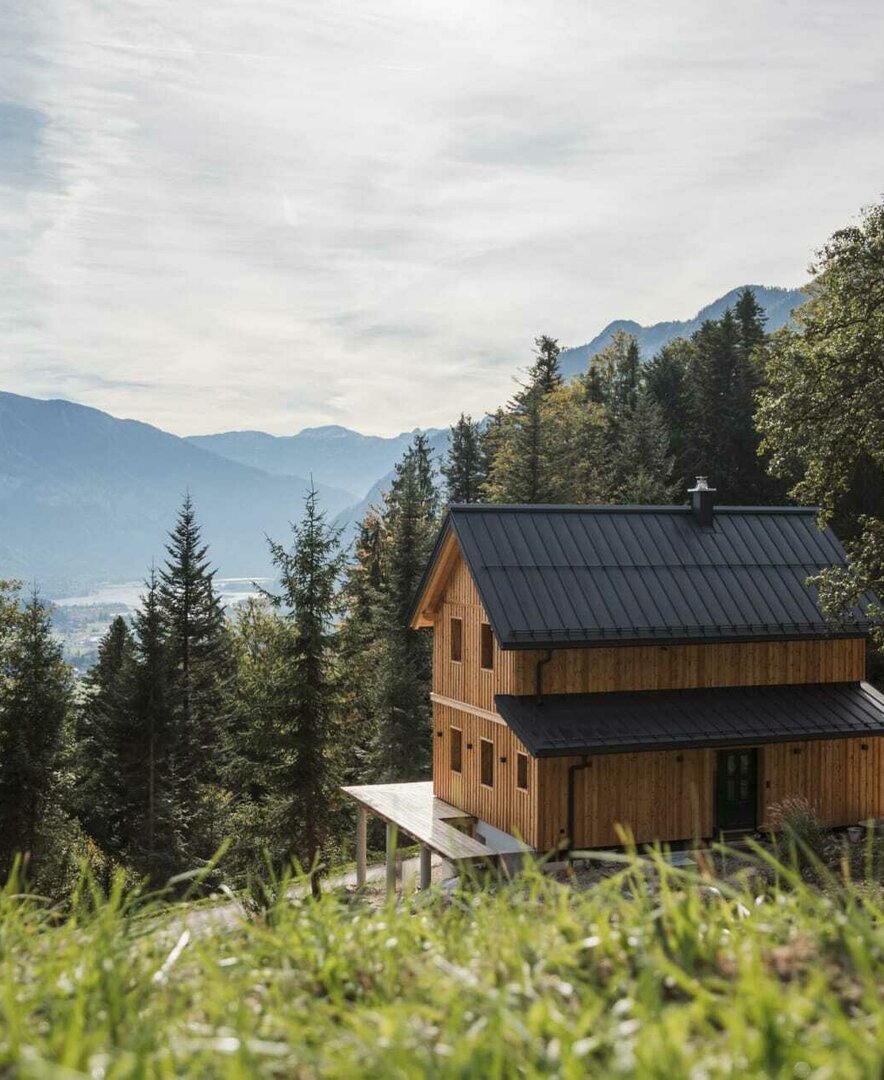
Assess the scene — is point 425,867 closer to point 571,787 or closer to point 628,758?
point 571,787

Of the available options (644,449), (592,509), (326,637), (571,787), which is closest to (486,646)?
(571,787)

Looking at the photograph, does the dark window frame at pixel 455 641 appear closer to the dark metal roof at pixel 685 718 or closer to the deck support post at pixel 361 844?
the dark metal roof at pixel 685 718

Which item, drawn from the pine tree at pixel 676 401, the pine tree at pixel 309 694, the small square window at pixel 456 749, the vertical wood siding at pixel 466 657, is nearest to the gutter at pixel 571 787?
the vertical wood siding at pixel 466 657

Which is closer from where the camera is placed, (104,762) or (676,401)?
(104,762)

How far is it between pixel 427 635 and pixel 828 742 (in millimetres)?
21941

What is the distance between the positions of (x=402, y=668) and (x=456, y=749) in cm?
1629

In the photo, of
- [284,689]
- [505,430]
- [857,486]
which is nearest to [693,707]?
[284,689]

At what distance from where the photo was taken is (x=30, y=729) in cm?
3344

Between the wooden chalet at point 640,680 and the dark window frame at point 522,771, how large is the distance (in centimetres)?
5

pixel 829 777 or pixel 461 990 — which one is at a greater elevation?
pixel 461 990

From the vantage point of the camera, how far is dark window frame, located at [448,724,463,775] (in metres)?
24.4

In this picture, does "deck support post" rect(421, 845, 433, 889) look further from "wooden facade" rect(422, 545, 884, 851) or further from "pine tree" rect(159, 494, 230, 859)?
"pine tree" rect(159, 494, 230, 859)

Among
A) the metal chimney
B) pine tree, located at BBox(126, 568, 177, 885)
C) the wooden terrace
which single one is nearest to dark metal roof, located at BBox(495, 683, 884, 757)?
the wooden terrace

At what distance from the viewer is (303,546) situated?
102ft
